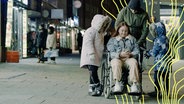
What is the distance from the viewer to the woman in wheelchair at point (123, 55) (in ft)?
24.5

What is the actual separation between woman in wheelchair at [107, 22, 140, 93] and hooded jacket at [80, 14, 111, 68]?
2.43 ft

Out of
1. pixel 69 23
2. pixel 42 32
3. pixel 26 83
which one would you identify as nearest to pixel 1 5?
pixel 42 32

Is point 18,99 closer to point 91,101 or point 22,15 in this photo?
point 91,101

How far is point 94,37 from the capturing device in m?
8.81

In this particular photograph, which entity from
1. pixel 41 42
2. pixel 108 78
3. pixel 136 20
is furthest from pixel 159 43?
pixel 41 42

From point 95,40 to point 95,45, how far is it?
0.32ft

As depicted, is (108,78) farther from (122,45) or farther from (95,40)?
(95,40)

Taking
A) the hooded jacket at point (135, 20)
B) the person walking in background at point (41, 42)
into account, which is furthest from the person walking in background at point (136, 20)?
the person walking in background at point (41, 42)

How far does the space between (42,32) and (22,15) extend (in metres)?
4.41

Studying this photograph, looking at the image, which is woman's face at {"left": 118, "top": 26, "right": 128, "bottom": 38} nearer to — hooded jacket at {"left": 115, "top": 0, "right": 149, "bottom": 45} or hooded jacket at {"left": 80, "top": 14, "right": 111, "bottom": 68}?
hooded jacket at {"left": 115, "top": 0, "right": 149, "bottom": 45}

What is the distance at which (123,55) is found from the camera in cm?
782

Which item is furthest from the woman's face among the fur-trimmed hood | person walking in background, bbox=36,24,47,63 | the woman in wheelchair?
person walking in background, bbox=36,24,47,63

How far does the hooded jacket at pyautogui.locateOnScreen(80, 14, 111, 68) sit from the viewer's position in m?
8.74

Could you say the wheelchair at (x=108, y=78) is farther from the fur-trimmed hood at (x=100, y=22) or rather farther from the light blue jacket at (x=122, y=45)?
the fur-trimmed hood at (x=100, y=22)
